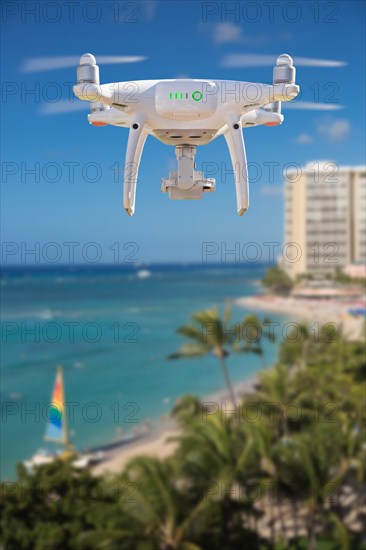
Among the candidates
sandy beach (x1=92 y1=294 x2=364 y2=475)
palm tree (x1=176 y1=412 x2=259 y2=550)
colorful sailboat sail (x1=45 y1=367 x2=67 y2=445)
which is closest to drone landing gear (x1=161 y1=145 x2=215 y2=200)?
palm tree (x1=176 y1=412 x2=259 y2=550)

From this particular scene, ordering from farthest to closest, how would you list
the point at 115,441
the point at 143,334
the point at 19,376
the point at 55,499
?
the point at 143,334 < the point at 19,376 < the point at 115,441 < the point at 55,499

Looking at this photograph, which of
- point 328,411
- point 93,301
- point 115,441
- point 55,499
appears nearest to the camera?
point 55,499

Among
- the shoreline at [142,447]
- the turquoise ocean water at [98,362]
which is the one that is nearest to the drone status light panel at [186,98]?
the shoreline at [142,447]

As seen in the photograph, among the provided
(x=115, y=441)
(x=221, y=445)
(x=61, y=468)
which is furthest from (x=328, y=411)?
(x=115, y=441)

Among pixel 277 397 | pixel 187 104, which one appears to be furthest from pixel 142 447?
pixel 187 104

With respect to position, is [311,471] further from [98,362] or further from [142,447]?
[98,362]

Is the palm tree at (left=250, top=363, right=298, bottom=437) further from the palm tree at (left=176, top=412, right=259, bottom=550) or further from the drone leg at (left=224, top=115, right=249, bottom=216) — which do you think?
the drone leg at (left=224, top=115, right=249, bottom=216)

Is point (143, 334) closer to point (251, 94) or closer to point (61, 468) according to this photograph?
point (61, 468)

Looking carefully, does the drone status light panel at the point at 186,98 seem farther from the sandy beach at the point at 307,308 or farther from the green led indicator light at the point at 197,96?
the sandy beach at the point at 307,308
